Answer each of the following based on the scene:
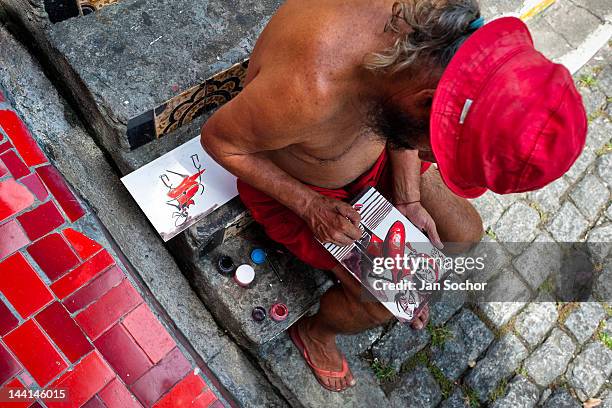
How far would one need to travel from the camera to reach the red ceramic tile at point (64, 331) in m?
2.12

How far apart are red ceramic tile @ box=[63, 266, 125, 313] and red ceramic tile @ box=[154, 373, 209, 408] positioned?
49 cm

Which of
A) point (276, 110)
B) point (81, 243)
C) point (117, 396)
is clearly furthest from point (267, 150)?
point (117, 396)

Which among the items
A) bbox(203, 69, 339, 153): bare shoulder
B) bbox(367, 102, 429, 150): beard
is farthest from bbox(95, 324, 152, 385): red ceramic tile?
bbox(367, 102, 429, 150): beard

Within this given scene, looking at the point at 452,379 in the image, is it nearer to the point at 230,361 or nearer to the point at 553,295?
the point at 553,295

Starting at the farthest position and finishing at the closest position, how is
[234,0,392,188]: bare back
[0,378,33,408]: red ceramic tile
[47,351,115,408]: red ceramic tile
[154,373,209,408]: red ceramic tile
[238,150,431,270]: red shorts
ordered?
[238,150,431,270]: red shorts → [154,373,209,408]: red ceramic tile → [47,351,115,408]: red ceramic tile → [0,378,33,408]: red ceramic tile → [234,0,392,188]: bare back

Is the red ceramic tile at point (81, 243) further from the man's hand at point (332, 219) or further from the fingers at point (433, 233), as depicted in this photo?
the fingers at point (433, 233)

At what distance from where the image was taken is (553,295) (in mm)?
3395

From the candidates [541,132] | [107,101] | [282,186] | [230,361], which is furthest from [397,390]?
[107,101]

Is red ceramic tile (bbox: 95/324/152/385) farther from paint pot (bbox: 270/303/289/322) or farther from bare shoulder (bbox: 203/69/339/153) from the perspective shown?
bare shoulder (bbox: 203/69/339/153)

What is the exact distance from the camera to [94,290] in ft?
7.48

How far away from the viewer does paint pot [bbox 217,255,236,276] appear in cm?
269

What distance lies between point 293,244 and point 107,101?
1.04 meters

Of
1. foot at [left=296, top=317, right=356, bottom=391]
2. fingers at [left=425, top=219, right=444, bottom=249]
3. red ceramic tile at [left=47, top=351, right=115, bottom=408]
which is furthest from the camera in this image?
foot at [left=296, top=317, right=356, bottom=391]

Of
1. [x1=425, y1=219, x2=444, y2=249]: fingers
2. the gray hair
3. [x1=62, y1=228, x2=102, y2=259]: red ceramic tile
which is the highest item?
the gray hair
